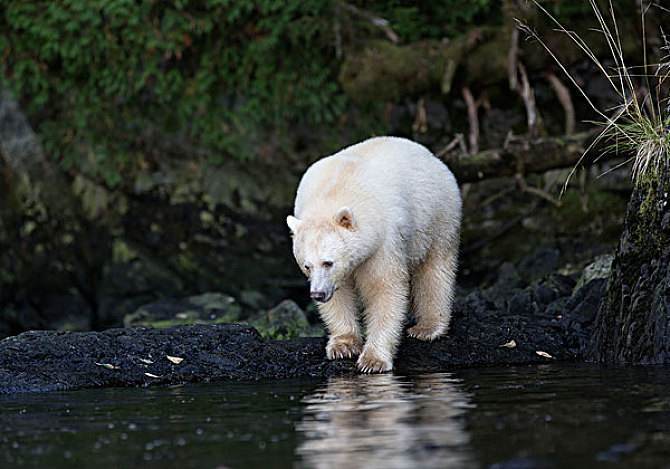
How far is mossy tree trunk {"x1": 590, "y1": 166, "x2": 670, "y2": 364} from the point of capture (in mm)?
7840

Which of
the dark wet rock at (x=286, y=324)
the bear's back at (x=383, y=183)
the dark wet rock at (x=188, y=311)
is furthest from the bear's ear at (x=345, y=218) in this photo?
the dark wet rock at (x=188, y=311)

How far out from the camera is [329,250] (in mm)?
7500

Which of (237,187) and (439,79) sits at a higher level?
(439,79)

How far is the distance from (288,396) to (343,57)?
345 inches

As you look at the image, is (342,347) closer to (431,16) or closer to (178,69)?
(431,16)

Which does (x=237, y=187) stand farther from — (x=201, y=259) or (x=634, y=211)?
(x=634, y=211)

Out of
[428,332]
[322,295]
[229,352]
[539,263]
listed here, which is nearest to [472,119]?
→ [539,263]

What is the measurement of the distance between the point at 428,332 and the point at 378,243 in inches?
41.9

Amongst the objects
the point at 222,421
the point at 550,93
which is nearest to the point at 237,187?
the point at 550,93

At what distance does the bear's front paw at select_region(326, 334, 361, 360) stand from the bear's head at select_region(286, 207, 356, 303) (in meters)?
0.65

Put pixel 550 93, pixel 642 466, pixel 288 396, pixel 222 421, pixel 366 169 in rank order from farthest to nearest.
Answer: pixel 550 93 → pixel 366 169 → pixel 288 396 → pixel 222 421 → pixel 642 466

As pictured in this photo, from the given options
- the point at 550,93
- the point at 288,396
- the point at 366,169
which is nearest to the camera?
the point at 288,396

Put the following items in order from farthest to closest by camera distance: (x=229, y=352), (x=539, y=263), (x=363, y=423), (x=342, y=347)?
(x=539, y=263)
(x=229, y=352)
(x=342, y=347)
(x=363, y=423)

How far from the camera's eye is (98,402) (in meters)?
6.83
